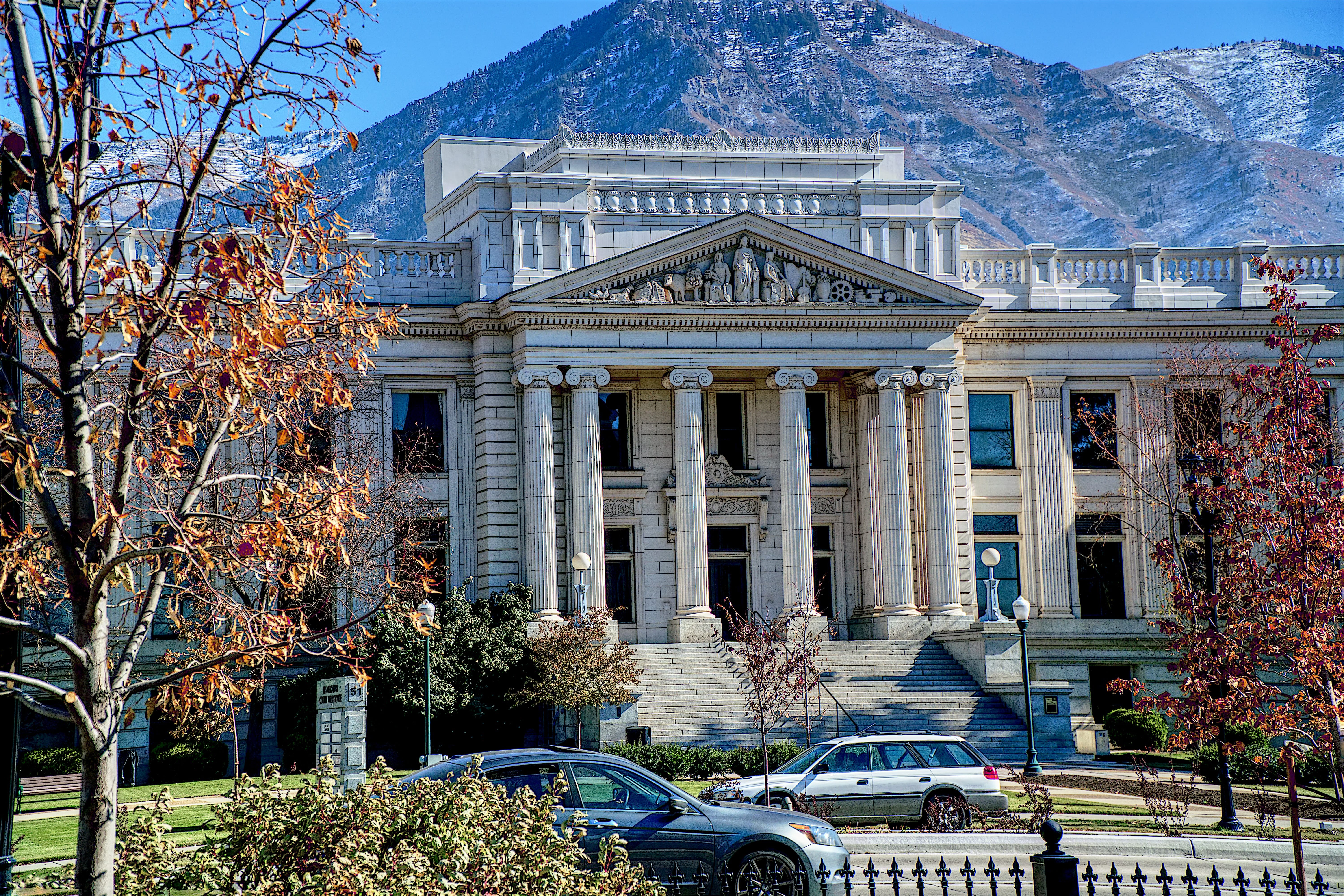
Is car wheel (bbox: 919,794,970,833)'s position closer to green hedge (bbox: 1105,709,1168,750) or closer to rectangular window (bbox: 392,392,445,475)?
green hedge (bbox: 1105,709,1168,750)

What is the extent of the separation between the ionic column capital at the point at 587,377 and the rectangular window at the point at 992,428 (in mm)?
12152

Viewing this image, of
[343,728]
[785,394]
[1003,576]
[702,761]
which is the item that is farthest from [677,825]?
[1003,576]

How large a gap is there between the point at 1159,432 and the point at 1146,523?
3.08 metres

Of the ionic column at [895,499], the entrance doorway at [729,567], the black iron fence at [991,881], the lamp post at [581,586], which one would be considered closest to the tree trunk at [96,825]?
the black iron fence at [991,881]

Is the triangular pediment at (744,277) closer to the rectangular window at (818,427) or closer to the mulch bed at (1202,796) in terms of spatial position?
the rectangular window at (818,427)

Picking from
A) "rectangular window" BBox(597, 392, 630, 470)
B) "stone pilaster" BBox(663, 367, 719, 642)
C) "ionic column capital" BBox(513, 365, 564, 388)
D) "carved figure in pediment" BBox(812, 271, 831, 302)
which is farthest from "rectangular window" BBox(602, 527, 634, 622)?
"carved figure in pediment" BBox(812, 271, 831, 302)

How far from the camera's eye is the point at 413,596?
38.1 meters

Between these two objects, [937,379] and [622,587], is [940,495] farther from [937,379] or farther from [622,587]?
[622,587]

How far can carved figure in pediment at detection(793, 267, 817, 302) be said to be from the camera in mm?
44344

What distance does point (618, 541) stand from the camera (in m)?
46.4

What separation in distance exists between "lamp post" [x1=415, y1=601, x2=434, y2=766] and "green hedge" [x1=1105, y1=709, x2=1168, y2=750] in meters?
17.2

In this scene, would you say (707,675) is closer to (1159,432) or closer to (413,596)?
(413,596)

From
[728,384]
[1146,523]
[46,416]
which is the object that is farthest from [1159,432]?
[46,416]

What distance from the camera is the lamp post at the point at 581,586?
133ft
